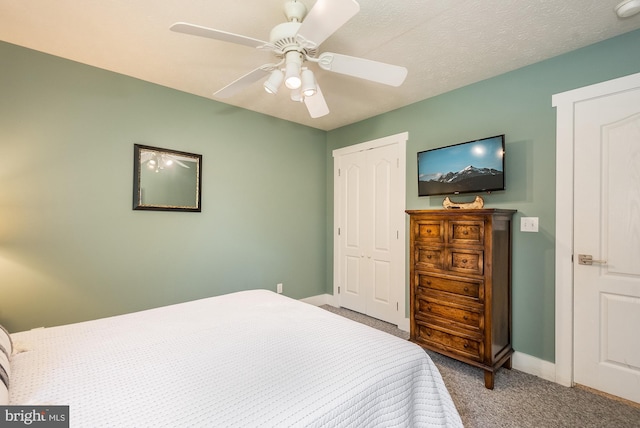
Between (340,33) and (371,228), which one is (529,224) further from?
(340,33)

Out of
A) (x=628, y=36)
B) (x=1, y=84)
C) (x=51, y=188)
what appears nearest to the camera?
(x=628, y=36)

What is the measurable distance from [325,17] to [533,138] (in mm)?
2052

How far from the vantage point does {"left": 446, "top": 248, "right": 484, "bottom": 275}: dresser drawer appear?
6.99 ft

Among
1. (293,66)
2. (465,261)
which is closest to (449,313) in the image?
(465,261)

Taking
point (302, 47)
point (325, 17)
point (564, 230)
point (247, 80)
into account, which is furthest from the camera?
point (564, 230)

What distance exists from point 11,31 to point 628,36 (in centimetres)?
429

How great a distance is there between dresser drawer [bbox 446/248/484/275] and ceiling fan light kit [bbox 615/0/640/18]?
167 cm

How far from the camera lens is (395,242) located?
326 centimetres

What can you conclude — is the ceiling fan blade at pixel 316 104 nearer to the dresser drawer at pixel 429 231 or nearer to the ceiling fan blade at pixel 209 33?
the ceiling fan blade at pixel 209 33

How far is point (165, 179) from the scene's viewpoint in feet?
8.92

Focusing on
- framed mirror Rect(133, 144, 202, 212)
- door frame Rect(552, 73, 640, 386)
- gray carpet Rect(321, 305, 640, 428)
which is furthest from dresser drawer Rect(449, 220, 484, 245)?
framed mirror Rect(133, 144, 202, 212)

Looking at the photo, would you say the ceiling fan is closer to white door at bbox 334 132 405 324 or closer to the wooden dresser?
the wooden dresser

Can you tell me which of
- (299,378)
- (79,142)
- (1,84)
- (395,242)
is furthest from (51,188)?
(395,242)

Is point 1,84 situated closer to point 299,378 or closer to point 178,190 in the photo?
point 178,190
